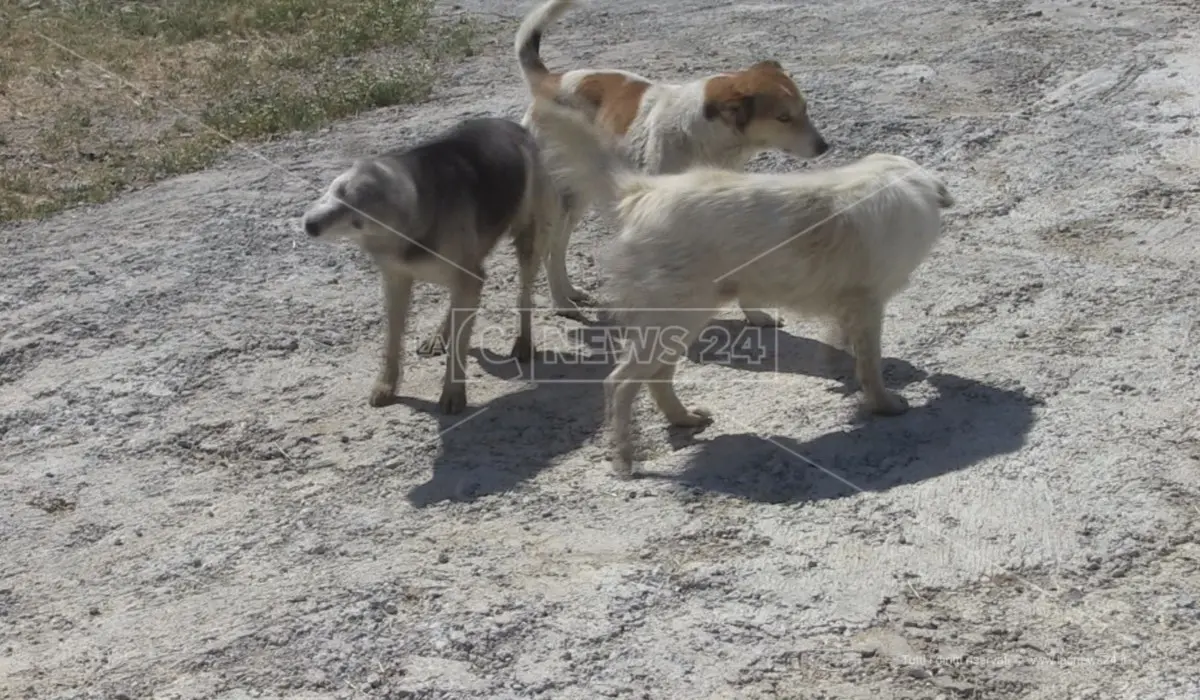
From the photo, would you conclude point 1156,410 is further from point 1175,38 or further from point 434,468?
point 1175,38

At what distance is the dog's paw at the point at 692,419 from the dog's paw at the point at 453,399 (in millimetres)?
996

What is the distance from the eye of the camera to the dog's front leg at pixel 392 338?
672 centimetres

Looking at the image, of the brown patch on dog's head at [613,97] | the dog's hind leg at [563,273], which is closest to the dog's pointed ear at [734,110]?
the brown patch on dog's head at [613,97]

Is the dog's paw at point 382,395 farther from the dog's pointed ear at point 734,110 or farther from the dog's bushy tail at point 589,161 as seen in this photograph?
the dog's pointed ear at point 734,110

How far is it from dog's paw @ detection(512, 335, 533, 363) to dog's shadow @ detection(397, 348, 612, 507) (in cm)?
4

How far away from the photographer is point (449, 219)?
6.59m

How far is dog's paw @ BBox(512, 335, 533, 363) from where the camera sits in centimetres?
727

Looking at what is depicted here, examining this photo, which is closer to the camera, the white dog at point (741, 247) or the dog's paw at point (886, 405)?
the white dog at point (741, 247)

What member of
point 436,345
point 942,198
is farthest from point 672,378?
point 436,345

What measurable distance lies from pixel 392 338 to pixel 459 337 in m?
0.33

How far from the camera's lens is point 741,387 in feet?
22.0

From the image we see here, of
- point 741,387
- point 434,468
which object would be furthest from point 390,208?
point 741,387

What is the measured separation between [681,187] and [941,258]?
2202mm

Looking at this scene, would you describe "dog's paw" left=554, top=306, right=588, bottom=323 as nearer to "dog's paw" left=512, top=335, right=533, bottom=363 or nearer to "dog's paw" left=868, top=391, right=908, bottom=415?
"dog's paw" left=512, top=335, right=533, bottom=363
